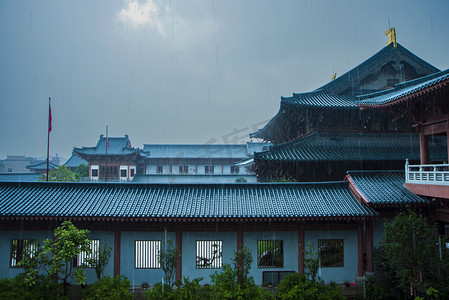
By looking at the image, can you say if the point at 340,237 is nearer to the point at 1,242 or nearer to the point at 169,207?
the point at 169,207

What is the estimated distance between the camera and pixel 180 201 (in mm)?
14242

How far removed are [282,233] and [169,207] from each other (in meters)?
5.33

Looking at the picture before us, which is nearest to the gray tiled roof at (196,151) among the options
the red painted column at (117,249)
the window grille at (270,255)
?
the red painted column at (117,249)

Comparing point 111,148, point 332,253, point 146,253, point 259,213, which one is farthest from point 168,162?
point 332,253

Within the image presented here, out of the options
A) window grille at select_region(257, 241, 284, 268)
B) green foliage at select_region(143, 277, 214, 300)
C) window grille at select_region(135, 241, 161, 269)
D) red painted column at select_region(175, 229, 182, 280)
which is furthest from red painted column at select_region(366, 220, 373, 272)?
window grille at select_region(135, 241, 161, 269)

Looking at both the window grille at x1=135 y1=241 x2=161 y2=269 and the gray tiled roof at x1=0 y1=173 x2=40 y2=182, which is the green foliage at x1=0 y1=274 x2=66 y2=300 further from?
the gray tiled roof at x1=0 y1=173 x2=40 y2=182

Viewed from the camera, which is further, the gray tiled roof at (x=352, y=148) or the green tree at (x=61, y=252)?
the gray tiled roof at (x=352, y=148)

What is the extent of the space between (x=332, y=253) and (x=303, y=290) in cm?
417

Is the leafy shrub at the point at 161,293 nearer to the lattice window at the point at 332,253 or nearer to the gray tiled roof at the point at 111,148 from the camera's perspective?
the lattice window at the point at 332,253

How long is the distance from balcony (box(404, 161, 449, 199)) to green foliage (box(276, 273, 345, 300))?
546 cm

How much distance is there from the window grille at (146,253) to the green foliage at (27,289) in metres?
3.43

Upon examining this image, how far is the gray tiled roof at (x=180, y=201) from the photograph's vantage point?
43.3 feet

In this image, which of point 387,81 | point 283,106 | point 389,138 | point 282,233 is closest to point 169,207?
point 282,233

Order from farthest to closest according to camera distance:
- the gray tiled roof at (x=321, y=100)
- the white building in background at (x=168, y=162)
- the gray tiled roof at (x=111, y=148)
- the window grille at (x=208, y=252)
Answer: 1. the gray tiled roof at (x=111, y=148)
2. the white building in background at (x=168, y=162)
3. the gray tiled roof at (x=321, y=100)
4. the window grille at (x=208, y=252)
